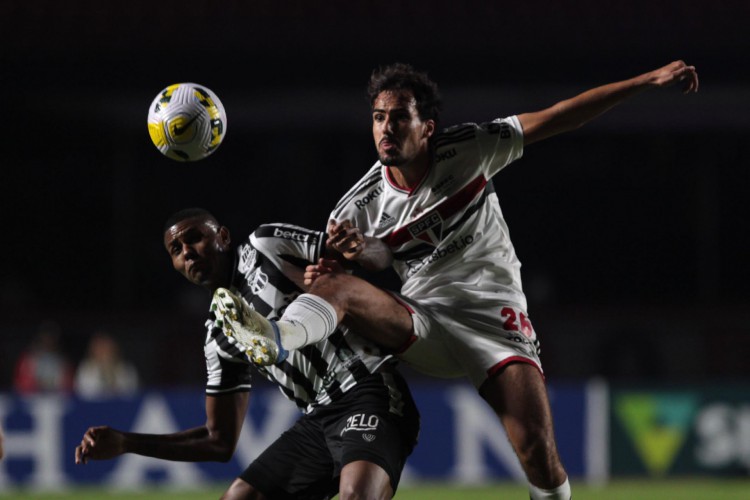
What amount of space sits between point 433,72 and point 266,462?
9.49 m

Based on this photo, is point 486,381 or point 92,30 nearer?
point 486,381

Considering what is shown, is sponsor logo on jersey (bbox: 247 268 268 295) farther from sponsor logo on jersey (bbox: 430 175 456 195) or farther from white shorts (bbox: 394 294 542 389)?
sponsor logo on jersey (bbox: 430 175 456 195)

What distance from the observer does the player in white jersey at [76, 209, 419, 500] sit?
16.5 feet

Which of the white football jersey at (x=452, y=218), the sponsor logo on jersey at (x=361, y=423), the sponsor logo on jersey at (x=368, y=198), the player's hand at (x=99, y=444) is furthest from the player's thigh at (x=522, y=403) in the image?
the player's hand at (x=99, y=444)

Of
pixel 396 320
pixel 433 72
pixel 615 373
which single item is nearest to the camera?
pixel 396 320

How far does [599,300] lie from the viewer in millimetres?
14547

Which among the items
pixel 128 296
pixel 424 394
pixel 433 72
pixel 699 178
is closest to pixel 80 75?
pixel 128 296

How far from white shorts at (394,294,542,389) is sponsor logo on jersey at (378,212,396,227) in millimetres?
354

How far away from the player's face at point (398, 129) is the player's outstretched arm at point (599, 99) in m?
0.49

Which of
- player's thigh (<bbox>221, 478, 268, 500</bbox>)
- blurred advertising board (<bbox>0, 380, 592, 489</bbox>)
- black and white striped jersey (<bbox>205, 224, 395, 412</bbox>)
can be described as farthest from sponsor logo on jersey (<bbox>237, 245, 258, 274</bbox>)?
blurred advertising board (<bbox>0, 380, 592, 489</bbox>)

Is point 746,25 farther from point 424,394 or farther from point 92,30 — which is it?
point 92,30

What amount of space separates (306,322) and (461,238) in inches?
42.3

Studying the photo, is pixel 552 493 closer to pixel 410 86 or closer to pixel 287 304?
pixel 287 304

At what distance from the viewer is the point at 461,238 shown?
5.43 metres
